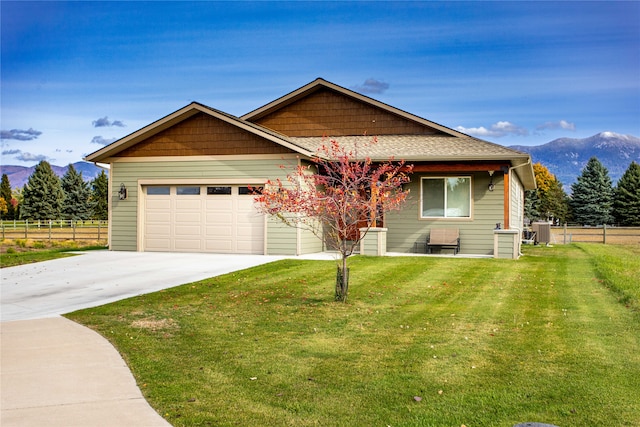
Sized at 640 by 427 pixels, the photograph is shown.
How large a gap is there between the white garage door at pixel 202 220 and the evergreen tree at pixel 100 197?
4396 cm

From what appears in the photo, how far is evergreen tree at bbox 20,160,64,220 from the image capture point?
201ft

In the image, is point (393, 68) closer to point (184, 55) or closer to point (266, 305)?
point (184, 55)

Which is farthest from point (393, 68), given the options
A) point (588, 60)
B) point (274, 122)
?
point (274, 122)

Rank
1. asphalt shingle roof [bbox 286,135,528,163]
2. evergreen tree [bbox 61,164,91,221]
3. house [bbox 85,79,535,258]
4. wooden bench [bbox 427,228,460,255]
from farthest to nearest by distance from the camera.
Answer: evergreen tree [bbox 61,164,91,221] < wooden bench [bbox 427,228,460,255] < house [bbox 85,79,535,258] < asphalt shingle roof [bbox 286,135,528,163]

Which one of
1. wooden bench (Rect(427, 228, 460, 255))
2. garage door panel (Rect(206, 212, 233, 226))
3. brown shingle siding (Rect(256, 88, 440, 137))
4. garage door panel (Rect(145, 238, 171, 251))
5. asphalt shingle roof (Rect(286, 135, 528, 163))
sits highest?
brown shingle siding (Rect(256, 88, 440, 137))

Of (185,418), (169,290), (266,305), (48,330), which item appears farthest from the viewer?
(169,290)

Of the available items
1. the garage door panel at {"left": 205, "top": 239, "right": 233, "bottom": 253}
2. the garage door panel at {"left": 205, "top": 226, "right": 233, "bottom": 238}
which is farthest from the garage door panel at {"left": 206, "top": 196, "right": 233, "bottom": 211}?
the garage door panel at {"left": 205, "top": 239, "right": 233, "bottom": 253}

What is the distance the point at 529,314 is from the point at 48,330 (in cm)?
700

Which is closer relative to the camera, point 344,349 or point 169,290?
point 344,349

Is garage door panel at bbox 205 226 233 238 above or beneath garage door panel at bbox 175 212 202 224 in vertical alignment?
beneath

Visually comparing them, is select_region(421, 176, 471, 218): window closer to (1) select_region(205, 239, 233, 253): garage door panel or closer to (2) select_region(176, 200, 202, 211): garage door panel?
(1) select_region(205, 239, 233, 253): garage door panel

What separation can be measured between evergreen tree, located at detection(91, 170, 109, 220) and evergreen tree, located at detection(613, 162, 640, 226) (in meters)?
50.8

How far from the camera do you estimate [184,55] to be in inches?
1355

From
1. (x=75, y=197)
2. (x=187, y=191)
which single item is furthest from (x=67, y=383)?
Answer: (x=75, y=197)
